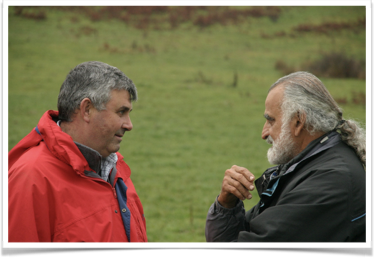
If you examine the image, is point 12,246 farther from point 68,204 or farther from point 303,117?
point 303,117

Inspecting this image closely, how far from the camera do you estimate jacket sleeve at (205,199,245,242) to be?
320 centimetres

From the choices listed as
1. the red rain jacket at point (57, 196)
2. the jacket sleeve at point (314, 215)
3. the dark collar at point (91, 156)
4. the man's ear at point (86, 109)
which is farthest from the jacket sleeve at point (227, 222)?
the man's ear at point (86, 109)

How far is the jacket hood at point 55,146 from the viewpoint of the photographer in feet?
8.71

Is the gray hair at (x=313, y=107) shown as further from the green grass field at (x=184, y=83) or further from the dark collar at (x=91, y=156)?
the green grass field at (x=184, y=83)

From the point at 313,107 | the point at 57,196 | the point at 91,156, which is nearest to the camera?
Answer: the point at 57,196

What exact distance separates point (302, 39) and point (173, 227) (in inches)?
1043

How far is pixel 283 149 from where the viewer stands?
312 cm

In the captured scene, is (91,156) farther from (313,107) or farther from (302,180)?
(313,107)

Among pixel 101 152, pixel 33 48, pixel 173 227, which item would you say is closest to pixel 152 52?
pixel 33 48

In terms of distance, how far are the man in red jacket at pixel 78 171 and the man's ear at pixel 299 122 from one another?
1369 mm

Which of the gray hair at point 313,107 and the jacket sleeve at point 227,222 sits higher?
the gray hair at point 313,107

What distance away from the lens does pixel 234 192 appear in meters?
2.96

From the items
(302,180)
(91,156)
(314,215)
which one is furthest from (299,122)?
(91,156)

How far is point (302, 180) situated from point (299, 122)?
1.79 feet
